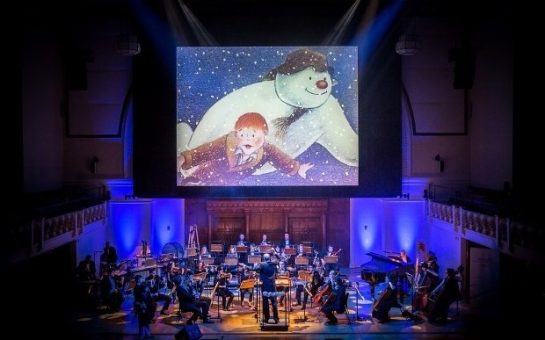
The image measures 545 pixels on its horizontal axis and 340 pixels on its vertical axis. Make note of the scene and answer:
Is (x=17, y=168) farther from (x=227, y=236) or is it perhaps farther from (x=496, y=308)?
(x=496, y=308)

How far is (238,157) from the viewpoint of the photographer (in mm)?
18438

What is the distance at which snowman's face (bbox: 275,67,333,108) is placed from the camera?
18.3m

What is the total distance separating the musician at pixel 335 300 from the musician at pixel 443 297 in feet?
7.14

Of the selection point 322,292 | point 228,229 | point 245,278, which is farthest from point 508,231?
point 228,229

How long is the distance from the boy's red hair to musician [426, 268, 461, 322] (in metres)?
7.74

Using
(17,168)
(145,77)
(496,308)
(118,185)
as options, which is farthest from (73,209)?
(496,308)

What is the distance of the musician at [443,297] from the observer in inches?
515

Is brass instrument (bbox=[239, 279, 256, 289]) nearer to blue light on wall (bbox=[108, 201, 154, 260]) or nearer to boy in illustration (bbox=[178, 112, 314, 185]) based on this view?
boy in illustration (bbox=[178, 112, 314, 185])

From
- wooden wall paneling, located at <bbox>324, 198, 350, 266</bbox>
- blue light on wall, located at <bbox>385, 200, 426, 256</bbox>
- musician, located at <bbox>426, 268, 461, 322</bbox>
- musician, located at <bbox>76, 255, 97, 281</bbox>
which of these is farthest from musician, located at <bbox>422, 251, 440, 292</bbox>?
musician, located at <bbox>76, 255, 97, 281</bbox>

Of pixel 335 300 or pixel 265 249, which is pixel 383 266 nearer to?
pixel 335 300

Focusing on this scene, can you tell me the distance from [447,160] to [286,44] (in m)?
6.76

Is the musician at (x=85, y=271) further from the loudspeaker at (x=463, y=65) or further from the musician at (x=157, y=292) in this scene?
the loudspeaker at (x=463, y=65)

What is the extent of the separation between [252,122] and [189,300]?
7212 millimetres

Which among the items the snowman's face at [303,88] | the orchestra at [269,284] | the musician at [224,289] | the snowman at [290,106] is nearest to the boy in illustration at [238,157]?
the snowman at [290,106]
